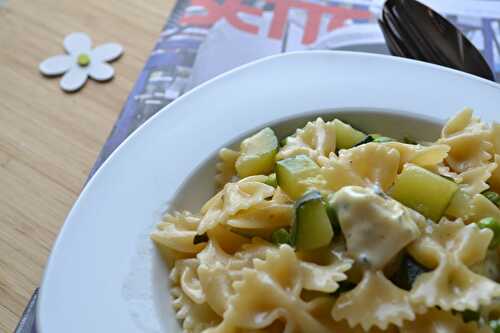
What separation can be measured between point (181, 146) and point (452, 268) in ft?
2.81

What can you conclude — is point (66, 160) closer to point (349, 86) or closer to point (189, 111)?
point (189, 111)

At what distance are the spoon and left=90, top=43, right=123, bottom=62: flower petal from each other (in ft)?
3.52

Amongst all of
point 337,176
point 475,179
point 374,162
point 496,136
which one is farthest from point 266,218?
point 496,136

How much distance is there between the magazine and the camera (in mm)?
2359

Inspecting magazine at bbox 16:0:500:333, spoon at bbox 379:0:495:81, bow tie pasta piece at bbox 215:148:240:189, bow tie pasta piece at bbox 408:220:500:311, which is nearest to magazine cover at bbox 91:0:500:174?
magazine at bbox 16:0:500:333

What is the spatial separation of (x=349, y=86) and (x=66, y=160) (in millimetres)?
1011

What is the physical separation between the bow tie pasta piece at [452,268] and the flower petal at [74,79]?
1511mm

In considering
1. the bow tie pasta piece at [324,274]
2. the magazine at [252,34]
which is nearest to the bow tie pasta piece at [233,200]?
the bow tie pasta piece at [324,274]

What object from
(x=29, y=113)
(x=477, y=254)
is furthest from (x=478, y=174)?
(x=29, y=113)

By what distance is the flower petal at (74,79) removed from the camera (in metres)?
2.38

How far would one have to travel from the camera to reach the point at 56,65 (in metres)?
2.45

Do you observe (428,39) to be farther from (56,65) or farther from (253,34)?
(56,65)

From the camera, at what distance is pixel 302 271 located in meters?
1.42

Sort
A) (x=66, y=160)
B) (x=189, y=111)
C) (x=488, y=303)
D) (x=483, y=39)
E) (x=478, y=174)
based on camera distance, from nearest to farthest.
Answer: (x=488, y=303) < (x=478, y=174) < (x=189, y=111) < (x=66, y=160) < (x=483, y=39)
